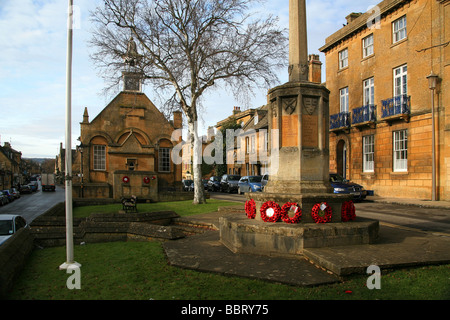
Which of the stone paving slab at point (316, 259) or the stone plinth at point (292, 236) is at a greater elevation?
the stone plinth at point (292, 236)

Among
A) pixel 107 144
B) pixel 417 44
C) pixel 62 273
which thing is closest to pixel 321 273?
pixel 62 273

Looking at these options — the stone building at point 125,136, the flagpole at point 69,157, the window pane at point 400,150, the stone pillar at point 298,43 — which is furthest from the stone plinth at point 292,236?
the stone building at point 125,136

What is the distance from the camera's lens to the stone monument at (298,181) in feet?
22.4

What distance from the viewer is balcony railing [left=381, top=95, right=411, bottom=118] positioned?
2116 cm

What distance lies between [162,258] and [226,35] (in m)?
14.7

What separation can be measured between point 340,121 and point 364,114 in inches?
104

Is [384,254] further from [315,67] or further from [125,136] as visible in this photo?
[125,136]

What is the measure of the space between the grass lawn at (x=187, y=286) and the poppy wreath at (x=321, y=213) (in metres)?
2.09

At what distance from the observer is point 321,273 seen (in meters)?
5.50

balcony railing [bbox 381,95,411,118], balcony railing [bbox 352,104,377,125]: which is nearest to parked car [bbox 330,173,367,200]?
balcony railing [bbox 381,95,411,118]

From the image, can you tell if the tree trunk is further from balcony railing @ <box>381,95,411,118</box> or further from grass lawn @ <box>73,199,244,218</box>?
balcony railing @ <box>381,95,411,118</box>

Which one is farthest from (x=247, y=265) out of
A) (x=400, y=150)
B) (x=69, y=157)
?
(x=400, y=150)

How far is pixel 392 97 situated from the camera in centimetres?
2259

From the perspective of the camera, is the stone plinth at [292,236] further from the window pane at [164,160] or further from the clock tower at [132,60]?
the window pane at [164,160]
